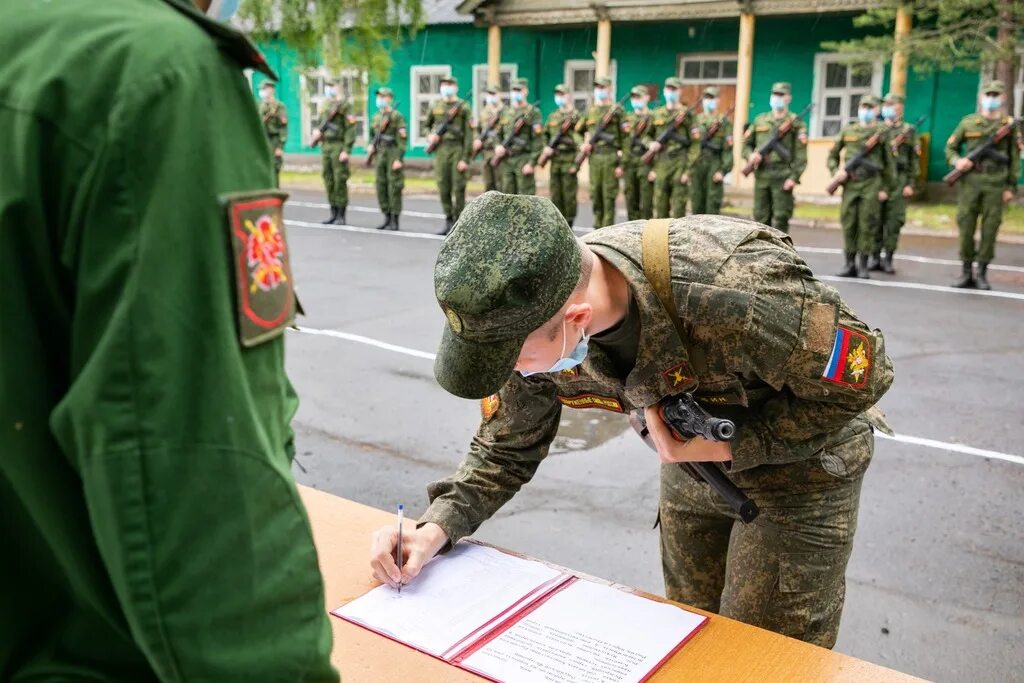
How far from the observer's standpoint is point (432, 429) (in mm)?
5141

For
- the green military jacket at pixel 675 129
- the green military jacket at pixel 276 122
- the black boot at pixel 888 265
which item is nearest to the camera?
the black boot at pixel 888 265

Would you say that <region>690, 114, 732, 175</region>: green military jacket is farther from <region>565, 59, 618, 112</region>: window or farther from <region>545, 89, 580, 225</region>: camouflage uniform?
<region>565, 59, 618, 112</region>: window

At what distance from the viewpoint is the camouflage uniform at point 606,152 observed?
1288cm

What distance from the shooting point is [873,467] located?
4539 mm

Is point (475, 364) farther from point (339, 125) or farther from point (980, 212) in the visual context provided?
point (339, 125)

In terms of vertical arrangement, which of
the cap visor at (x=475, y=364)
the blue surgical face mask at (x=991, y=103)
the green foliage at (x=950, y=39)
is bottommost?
the cap visor at (x=475, y=364)

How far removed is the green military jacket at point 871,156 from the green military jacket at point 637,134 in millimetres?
3063

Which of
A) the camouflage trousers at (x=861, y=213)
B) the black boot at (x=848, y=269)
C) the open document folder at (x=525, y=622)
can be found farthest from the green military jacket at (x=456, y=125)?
the open document folder at (x=525, y=622)

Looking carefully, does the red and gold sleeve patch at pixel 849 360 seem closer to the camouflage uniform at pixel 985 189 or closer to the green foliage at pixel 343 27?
the camouflage uniform at pixel 985 189

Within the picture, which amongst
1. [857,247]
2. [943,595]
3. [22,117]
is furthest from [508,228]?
[857,247]

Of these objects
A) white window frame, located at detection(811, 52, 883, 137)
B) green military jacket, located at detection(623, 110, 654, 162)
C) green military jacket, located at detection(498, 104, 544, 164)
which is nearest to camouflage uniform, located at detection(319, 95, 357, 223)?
green military jacket, located at detection(498, 104, 544, 164)

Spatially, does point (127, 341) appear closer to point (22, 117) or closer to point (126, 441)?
point (126, 441)

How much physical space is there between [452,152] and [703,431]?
12250 millimetres

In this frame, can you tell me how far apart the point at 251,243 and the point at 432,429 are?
4.42 metres
